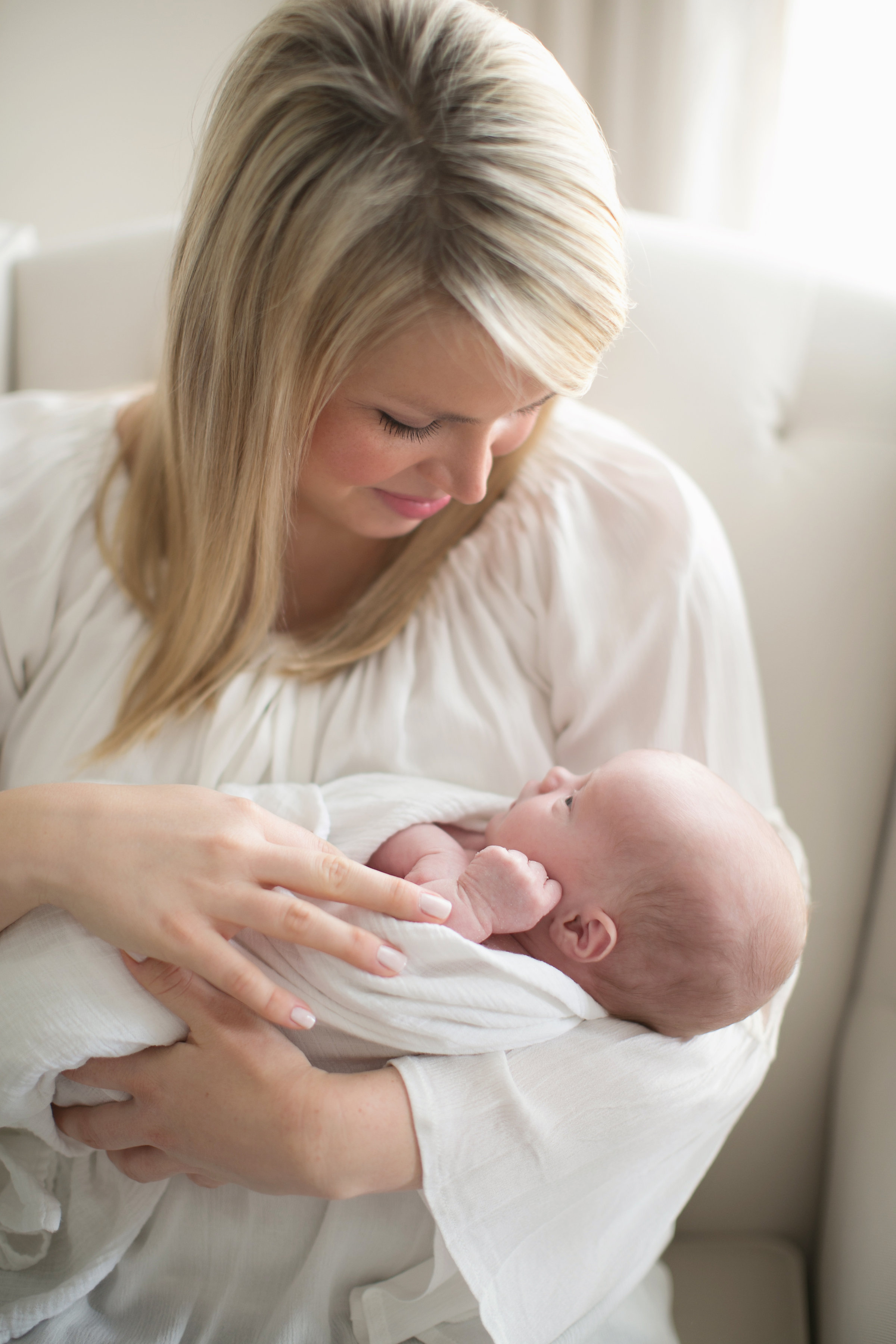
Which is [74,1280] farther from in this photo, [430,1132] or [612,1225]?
[612,1225]

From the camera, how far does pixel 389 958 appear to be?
0.79m

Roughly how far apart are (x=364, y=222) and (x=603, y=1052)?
777mm

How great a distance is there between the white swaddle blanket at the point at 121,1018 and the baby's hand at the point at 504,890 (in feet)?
0.13

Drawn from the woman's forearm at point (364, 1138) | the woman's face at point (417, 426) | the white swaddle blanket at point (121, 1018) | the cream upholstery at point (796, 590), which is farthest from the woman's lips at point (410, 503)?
the woman's forearm at point (364, 1138)

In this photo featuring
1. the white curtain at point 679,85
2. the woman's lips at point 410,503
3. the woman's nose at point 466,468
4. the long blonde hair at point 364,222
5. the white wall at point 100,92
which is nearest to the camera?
the long blonde hair at point 364,222

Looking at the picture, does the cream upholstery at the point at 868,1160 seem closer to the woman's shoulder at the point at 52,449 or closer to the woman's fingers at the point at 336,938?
the woman's fingers at the point at 336,938

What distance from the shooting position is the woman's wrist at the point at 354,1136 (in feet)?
2.61

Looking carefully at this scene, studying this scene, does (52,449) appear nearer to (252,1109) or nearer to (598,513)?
(598,513)

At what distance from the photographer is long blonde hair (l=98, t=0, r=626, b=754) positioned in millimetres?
782

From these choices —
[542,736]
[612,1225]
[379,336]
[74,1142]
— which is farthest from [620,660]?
[74,1142]

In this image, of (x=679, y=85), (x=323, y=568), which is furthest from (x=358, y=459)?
(x=679, y=85)

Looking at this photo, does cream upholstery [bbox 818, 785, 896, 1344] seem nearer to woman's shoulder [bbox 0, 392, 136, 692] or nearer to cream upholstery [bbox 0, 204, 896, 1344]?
cream upholstery [bbox 0, 204, 896, 1344]

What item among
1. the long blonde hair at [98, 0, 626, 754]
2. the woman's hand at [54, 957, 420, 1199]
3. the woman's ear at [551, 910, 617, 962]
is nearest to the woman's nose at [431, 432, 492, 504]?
the long blonde hair at [98, 0, 626, 754]

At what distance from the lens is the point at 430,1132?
0.82 meters
